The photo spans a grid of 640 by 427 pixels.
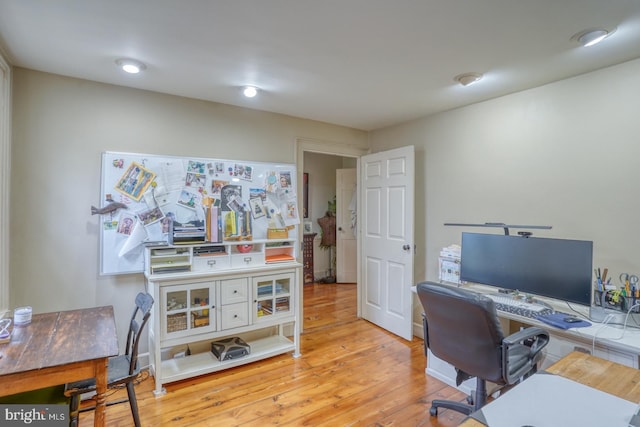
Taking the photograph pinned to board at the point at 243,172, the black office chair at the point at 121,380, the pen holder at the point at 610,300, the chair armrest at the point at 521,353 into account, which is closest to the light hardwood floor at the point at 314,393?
the black office chair at the point at 121,380

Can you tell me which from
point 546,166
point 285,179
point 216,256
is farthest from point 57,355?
point 546,166

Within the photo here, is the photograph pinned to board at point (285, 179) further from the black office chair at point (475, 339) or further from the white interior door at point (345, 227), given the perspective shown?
the white interior door at point (345, 227)

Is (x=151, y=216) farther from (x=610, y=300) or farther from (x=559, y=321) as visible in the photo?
(x=610, y=300)

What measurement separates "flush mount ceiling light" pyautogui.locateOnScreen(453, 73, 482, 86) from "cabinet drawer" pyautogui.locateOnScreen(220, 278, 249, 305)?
233cm

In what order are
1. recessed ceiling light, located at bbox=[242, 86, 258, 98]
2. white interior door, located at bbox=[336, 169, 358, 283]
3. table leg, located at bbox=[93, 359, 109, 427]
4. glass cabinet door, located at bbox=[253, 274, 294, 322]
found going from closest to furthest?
1. table leg, located at bbox=[93, 359, 109, 427]
2. recessed ceiling light, located at bbox=[242, 86, 258, 98]
3. glass cabinet door, located at bbox=[253, 274, 294, 322]
4. white interior door, located at bbox=[336, 169, 358, 283]

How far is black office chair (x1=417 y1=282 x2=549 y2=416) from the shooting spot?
1646 millimetres

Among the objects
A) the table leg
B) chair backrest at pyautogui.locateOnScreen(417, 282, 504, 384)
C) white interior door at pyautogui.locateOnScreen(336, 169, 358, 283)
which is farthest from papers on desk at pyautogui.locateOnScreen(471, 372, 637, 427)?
white interior door at pyautogui.locateOnScreen(336, 169, 358, 283)

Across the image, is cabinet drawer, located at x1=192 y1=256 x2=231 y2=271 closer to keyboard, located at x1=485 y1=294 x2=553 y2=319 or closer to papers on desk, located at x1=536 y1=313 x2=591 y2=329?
keyboard, located at x1=485 y1=294 x2=553 y2=319

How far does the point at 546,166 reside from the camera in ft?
7.94

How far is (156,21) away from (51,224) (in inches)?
65.9

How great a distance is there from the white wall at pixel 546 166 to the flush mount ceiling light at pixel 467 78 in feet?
1.75

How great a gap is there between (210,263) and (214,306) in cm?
35

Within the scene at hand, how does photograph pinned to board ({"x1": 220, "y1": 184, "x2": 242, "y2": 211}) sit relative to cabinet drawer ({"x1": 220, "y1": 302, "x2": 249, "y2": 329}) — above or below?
above

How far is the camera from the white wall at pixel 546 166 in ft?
6.73
